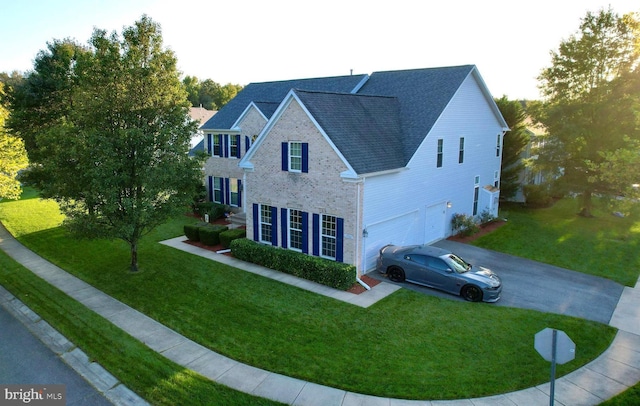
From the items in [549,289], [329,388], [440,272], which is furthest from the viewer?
[549,289]

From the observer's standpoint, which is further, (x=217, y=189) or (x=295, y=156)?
(x=217, y=189)

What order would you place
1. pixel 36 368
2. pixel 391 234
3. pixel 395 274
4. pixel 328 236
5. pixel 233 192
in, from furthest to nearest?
1. pixel 233 192
2. pixel 391 234
3. pixel 328 236
4. pixel 395 274
5. pixel 36 368

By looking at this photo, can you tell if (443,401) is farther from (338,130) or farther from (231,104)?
(231,104)

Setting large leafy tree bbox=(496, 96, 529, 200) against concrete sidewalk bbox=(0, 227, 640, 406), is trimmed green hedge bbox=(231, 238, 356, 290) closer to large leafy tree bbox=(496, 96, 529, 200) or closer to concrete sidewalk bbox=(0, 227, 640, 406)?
concrete sidewalk bbox=(0, 227, 640, 406)

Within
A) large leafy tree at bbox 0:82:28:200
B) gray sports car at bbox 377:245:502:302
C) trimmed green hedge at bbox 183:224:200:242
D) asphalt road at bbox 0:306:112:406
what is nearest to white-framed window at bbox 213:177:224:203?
trimmed green hedge at bbox 183:224:200:242

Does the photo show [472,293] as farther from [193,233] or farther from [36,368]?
[193,233]

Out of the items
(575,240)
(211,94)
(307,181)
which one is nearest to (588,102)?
(575,240)

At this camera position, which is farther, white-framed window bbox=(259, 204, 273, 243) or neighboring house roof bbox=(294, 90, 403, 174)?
white-framed window bbox=(259, 204, 273, 243)
